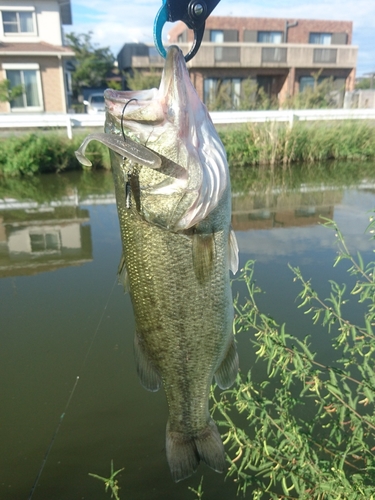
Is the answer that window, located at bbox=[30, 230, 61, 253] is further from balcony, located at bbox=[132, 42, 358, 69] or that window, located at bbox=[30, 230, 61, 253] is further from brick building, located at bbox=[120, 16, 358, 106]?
balcony, located at bbox=[132, 42, 358, 69]

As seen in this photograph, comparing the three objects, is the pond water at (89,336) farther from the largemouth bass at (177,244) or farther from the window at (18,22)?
the window at (18,22)

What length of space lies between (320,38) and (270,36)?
4.31m

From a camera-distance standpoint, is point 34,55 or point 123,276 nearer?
point 123,276

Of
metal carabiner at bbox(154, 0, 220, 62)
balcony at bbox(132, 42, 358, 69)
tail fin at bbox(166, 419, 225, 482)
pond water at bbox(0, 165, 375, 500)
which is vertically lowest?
pond water at bbox(0, 165, 375, 500)

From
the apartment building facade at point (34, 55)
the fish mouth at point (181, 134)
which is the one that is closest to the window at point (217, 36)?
the apartment building facade at point (34, 55)

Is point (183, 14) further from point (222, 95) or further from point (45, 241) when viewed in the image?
point (222, 95)

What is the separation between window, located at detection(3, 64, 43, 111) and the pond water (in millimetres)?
14900

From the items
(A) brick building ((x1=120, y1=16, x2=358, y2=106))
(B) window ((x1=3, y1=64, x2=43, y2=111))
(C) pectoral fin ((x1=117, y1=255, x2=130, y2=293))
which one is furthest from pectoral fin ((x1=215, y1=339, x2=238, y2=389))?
(A) brick building ((x1=120, y1=16, x2=358, y2=106))

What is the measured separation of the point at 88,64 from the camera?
31.5 metres

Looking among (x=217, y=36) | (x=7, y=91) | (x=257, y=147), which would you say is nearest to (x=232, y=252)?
(x=257, y=147)

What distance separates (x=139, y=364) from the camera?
177 cm

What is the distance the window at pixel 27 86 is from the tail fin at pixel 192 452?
23.4 meters

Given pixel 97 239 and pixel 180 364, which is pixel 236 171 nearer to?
pixel 97 239

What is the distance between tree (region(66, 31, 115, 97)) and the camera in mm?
31798
